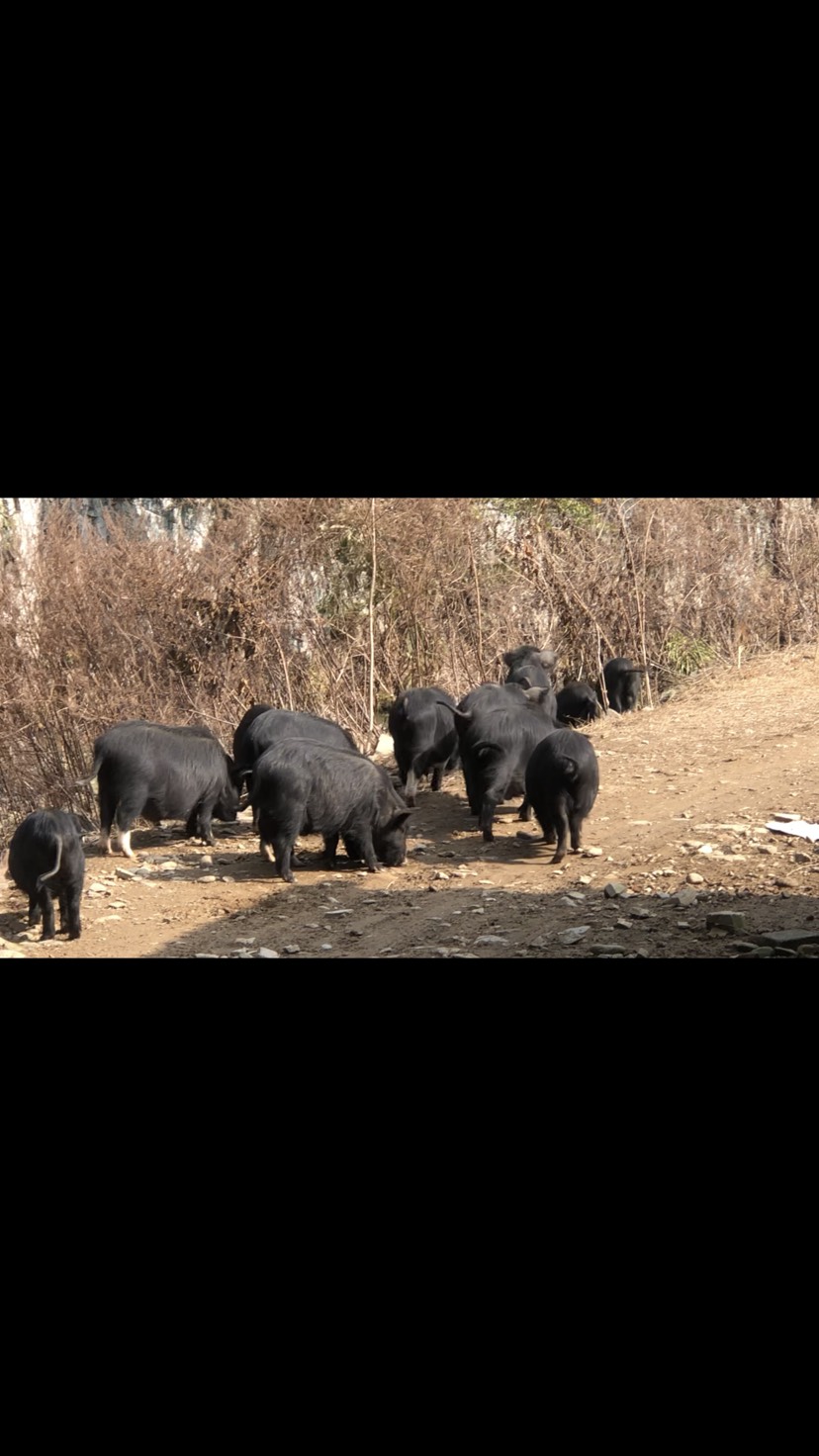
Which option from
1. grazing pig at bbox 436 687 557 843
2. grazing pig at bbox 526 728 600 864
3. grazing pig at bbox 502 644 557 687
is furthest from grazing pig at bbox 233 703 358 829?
grazing pig at bbox 502 644 557 687

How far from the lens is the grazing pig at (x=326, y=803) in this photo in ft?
23.4

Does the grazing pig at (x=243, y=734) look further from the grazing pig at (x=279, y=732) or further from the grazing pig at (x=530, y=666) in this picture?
the grazing pig at (x=530, y=666)

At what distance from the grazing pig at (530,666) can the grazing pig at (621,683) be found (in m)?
1.64

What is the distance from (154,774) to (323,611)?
172 inches

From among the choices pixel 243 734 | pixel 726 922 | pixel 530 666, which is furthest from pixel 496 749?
pixel 530 666

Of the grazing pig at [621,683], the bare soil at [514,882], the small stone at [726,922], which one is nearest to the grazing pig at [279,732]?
the bare soil at [514,882]

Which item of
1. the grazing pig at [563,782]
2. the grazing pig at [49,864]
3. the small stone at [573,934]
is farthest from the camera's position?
the grazing pig at [563,782]

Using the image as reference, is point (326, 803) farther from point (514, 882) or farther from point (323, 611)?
point (323, 611)

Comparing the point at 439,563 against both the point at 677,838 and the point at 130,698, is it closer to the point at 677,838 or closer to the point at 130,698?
the point at 130,698

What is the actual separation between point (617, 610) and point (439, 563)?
1.87 m

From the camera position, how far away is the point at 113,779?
26.2ft

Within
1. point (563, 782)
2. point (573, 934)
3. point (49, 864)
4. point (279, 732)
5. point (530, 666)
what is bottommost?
point (573, 934)

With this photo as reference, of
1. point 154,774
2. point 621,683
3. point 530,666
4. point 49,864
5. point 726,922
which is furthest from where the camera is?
point 621,683

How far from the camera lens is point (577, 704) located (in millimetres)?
10719
